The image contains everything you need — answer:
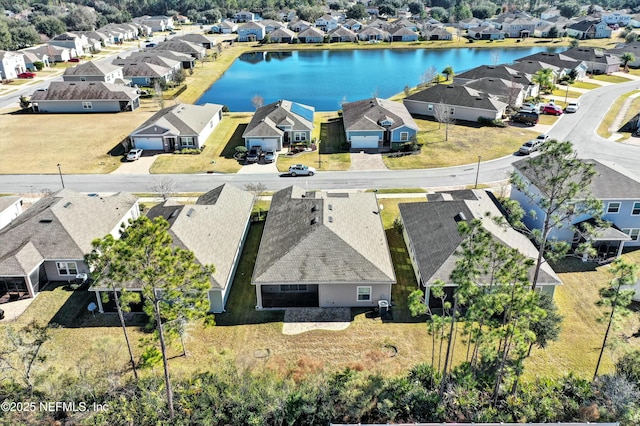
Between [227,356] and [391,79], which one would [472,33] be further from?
[227,356]

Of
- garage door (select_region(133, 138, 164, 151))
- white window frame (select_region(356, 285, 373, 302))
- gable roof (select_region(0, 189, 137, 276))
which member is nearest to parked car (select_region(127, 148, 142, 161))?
garage door (select_region(133, 138, 164, 151))

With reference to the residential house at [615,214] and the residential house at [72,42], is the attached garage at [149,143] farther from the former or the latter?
the residential house at [72,42]

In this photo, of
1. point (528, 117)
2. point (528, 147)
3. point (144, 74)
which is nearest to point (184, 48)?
point (144, 74)

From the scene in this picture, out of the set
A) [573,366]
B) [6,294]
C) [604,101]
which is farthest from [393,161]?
[604,101]

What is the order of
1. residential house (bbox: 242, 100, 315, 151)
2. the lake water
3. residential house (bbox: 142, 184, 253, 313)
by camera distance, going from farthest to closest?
the lake water
residential house (bbox: 242, 100, 315, 151)
residential house (bbox: 142, 184, 253, 313)

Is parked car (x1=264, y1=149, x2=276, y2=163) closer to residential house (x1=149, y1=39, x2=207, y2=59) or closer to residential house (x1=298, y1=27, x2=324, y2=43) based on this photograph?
residential house (x1=149, y1=39, x2=207, y2=59)
